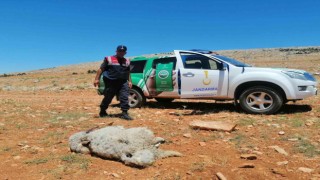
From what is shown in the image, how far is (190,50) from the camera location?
9859 mm

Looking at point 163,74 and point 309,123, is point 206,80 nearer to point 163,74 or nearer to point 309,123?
point 163,74

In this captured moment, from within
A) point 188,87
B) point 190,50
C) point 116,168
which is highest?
point 190,50

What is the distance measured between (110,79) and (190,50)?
2514 millimetres

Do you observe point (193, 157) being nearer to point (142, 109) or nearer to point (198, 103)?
point (142, 109)

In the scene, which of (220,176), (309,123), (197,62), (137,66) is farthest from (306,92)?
(220,176)

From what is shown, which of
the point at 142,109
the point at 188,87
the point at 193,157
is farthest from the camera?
the point at 142,109

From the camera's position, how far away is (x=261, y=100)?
8719 mm

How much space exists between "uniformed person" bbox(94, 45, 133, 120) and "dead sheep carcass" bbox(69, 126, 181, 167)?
99.0 inches

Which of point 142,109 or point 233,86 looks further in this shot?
point 142,109

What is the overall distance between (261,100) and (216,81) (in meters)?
1.19

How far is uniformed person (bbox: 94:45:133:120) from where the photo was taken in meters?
8.33

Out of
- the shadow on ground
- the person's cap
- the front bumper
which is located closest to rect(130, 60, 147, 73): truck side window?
the shadow on ground

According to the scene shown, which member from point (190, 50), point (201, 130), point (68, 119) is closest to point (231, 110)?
point (190, 50)

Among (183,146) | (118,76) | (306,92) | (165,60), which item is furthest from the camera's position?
(165,60)
